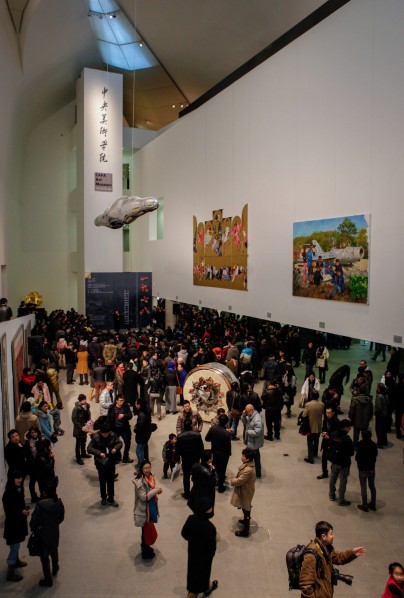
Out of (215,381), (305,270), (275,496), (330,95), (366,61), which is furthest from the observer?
(305,270)

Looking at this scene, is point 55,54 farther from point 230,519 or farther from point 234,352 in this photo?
point 230,519

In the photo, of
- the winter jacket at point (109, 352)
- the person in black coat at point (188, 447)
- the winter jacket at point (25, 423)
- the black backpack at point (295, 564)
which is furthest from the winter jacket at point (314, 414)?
the winter jacket at point (109, 352)

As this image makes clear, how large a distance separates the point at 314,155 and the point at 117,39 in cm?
1426

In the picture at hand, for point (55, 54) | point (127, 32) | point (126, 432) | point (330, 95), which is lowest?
point (126, 432)

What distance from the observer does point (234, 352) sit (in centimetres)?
1214

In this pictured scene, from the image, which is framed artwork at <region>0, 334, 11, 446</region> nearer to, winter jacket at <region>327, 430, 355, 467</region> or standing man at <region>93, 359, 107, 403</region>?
standing man at <region>93, 359, 107, 403</region>

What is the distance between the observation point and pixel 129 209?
1279cm

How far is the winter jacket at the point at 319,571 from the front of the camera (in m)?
3.33

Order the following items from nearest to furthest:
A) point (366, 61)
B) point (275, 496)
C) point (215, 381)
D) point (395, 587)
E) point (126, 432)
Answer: point (395, 587), point (275, 496), point (126, 432), point (215, 381), point (366, 61)

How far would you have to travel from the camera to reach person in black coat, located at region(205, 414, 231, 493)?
21.4ft

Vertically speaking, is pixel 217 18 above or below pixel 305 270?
above

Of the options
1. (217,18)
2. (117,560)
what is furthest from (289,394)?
(217,18)

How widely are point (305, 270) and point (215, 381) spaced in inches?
168

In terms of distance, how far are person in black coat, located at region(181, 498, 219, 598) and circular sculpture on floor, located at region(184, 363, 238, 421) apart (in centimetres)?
513
